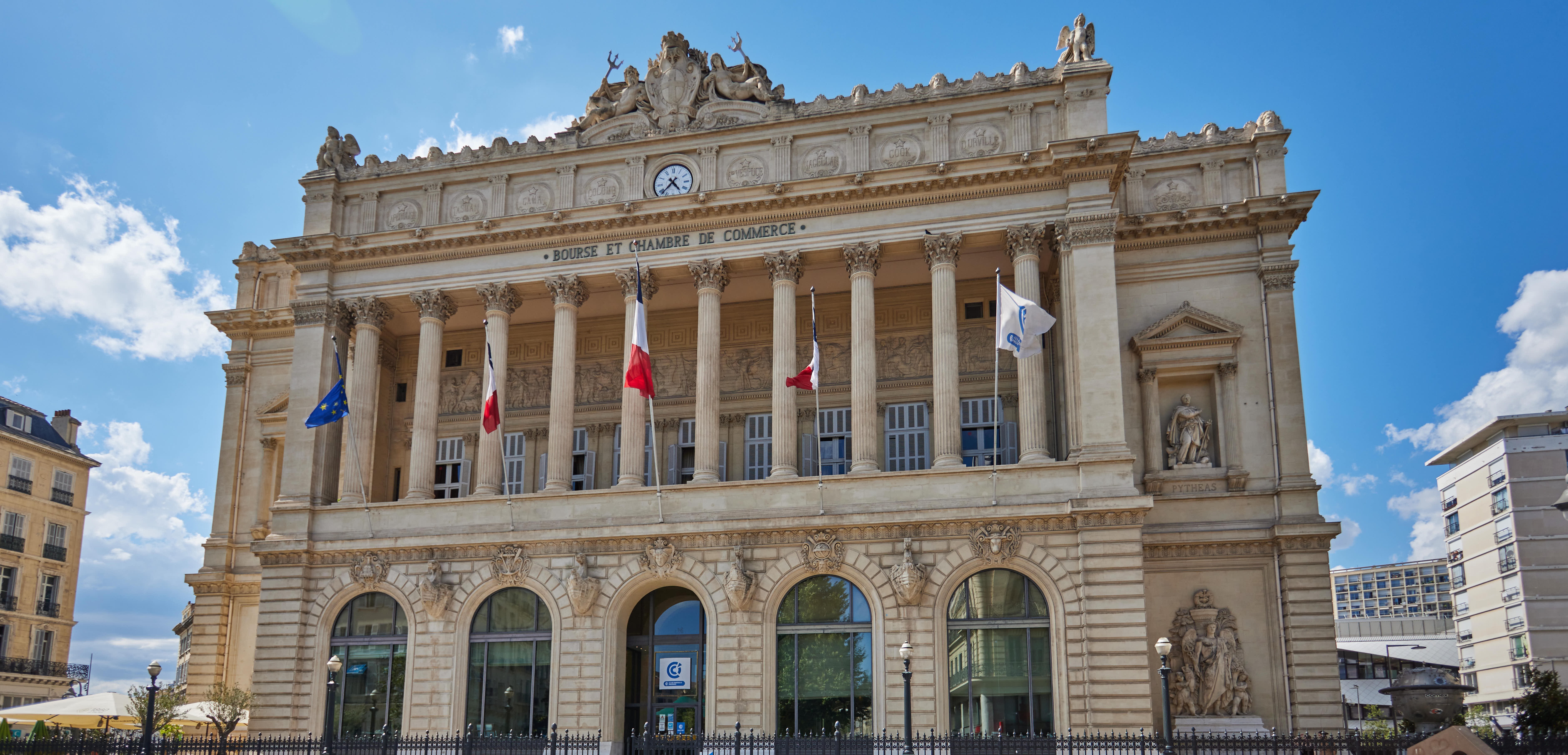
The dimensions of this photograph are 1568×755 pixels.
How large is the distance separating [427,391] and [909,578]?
53.9 feet

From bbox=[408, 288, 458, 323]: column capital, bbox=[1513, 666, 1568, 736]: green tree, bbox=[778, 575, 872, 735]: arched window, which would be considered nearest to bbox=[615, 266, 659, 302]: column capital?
bbox=[408, 288, 458, 323]: column capital

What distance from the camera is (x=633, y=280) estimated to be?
37.7 meters

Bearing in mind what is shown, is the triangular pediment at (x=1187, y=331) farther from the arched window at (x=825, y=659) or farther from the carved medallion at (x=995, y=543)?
the arched window at (x=825, y=659)

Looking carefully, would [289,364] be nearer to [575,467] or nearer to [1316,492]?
[575,467]

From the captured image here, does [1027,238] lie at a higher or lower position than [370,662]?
higher

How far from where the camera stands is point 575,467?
40469mm

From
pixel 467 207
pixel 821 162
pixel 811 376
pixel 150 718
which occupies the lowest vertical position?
pixel 150 718

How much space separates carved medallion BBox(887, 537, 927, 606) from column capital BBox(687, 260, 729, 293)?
979 centimetres

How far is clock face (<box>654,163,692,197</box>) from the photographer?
3812 cm

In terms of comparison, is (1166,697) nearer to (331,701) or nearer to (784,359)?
(784,359)

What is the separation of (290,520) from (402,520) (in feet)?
12.2

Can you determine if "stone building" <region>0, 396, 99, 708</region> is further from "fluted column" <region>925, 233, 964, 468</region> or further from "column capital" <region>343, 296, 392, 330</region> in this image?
"fluted column" <region>925, 233, 964, 468</region>

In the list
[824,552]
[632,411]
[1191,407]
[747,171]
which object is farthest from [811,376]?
[1191,407]

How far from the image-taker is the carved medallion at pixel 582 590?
34.5m
